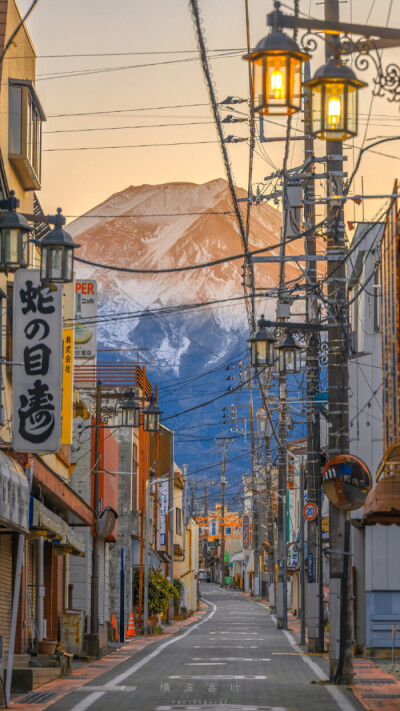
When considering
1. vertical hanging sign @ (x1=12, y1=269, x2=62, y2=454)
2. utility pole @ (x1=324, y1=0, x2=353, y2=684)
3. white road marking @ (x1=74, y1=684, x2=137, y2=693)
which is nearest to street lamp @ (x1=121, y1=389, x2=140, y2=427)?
vertical hanging sign @ (x1=12, y1=269, x2=62, y2=454)

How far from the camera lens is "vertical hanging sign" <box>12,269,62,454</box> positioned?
2472 cm

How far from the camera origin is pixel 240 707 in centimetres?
1873

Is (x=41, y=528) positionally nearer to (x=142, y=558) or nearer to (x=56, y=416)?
(x=56, y=416)

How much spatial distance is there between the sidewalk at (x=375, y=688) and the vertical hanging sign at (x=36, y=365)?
7.79 metres

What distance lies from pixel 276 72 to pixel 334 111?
80 centimetres

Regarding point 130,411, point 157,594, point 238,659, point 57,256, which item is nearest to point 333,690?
point 238,659

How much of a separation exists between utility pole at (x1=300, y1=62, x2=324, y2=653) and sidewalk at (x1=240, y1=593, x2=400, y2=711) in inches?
122

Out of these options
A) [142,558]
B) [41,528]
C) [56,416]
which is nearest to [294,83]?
[56,416]

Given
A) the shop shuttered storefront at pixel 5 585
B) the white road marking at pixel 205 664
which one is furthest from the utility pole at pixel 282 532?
the shop shuttered storefront at pixel 5 585

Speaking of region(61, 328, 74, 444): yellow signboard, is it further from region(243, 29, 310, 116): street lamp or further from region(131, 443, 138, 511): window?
region(131, 443, 138, 511): window

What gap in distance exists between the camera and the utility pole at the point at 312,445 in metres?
33.3

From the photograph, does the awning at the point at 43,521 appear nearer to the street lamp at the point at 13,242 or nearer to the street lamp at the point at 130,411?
the street lamp at the point at 130,411

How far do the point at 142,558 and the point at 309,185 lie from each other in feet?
88.4

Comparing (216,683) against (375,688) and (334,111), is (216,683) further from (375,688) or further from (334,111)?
(334,111)
